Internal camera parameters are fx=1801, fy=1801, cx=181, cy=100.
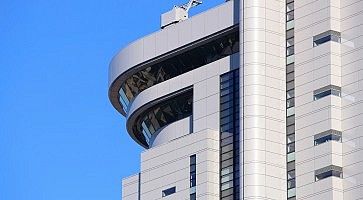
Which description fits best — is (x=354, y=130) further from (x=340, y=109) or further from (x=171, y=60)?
(x=171, y=60)

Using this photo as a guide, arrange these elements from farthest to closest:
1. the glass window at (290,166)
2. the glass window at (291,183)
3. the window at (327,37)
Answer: the window at (327,37) → the glass window at (290,166) → the glass window at (291,183)

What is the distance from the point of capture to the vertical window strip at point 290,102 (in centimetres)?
13200

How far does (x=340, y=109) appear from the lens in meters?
131

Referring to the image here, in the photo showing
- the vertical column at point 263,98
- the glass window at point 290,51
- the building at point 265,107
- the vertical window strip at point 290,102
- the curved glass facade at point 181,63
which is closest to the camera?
the building at point 265,107

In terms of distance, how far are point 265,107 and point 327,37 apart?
6.92 m

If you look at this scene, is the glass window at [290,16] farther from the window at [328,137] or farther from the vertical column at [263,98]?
the window at [328,137]

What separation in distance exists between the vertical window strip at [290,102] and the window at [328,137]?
2.61 metres

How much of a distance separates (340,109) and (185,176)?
13464 mm

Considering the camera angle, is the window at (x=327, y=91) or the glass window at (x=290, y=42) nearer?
the window at (x=327, y=91)

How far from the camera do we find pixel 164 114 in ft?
486

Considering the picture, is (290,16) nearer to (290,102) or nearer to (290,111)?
(290,102)

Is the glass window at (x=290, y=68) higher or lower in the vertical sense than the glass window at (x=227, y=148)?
higher

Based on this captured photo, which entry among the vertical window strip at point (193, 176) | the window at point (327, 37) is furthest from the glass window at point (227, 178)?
the window at point (327, 37)

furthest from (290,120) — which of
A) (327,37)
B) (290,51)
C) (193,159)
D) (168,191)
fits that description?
(168,191)
